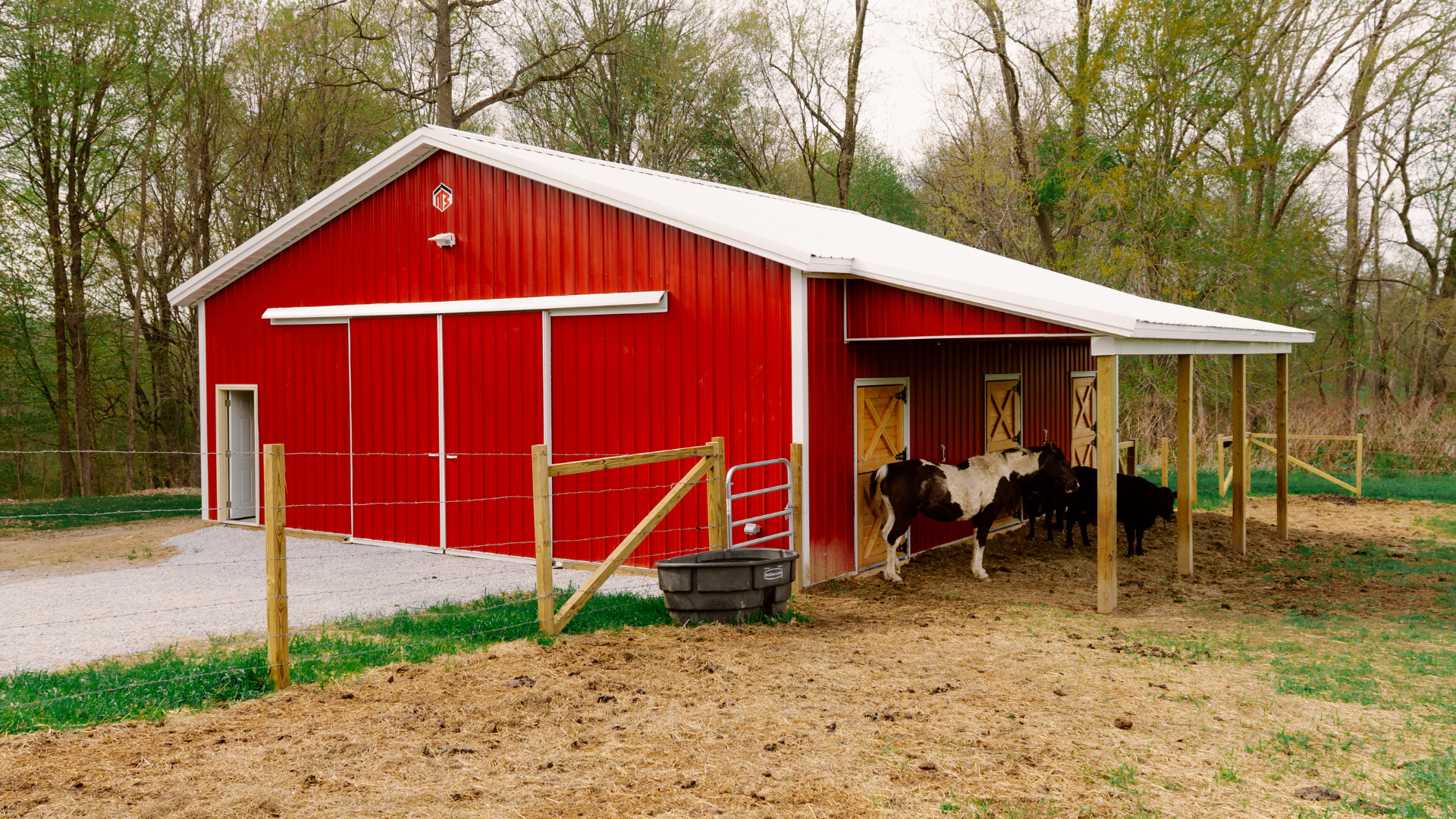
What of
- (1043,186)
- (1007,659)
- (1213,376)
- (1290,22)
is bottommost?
(1007,659)

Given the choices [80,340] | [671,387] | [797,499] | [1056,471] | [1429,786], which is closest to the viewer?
[1429,786]

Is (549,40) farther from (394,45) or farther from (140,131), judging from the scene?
(140,131)

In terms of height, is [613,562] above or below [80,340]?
below

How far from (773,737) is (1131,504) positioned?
793cm

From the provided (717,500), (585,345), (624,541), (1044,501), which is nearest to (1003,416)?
(1044,501)

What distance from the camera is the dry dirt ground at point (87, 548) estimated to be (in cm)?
1156

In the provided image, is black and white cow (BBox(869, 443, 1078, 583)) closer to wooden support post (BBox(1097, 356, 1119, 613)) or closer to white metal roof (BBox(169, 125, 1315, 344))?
wooden support post (BBox(1097, 356, 1119, 613))

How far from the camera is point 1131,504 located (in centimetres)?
1196

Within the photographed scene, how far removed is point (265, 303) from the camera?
45.6 feet

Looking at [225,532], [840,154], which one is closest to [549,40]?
[840,154]

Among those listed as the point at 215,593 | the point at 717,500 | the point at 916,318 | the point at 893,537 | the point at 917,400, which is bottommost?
the point at 215,593

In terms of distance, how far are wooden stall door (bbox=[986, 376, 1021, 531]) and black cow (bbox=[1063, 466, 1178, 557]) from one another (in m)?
1.17

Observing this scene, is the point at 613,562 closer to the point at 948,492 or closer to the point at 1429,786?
the point at 948,492

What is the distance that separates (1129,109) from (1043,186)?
2789 mm
